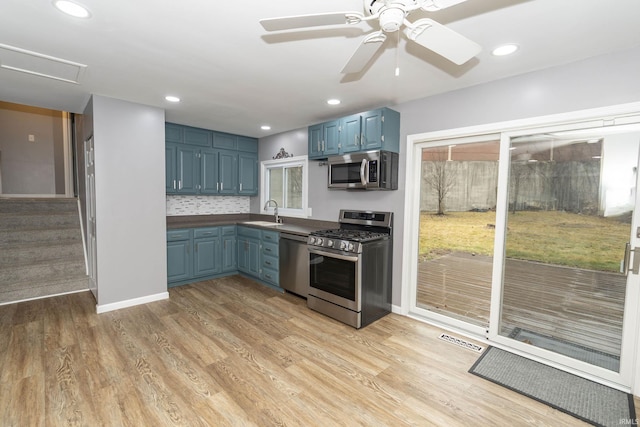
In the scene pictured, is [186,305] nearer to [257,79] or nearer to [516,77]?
[257,79]

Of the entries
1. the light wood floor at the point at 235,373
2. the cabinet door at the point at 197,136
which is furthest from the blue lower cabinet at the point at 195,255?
the cabinet door at the point at 197,136

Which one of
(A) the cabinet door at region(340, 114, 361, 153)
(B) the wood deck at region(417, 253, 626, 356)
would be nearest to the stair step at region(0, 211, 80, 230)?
(A) the cabinet door at region(340, 114, 361, 153)


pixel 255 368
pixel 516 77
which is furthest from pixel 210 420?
pixel 516 77

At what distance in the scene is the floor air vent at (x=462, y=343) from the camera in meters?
2.70

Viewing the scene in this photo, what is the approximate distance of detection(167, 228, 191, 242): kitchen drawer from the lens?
4.16m

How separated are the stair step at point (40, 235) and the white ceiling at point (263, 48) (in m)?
2.01

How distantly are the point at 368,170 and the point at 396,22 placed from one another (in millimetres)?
1975

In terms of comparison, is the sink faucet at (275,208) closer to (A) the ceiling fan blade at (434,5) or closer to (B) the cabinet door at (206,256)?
(B) the cabinet door at (206,256)

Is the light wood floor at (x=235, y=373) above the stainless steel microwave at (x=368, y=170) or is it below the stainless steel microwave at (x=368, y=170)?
below

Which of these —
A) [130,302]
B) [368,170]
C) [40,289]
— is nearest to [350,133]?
[368,170]

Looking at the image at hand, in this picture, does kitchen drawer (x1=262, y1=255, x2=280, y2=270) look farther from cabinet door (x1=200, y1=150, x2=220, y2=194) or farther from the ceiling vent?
the ceiling vent

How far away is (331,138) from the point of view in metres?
3.75

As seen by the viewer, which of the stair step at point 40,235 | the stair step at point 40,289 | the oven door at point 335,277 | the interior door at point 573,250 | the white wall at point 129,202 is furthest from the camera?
the stair step at point 40,235

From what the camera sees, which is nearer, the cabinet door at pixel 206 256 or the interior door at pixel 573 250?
the interior door at pixel 573 250
